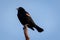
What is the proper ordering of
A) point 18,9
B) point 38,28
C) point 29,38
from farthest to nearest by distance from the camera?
point 18,9 < point 38,28 < point 29,38

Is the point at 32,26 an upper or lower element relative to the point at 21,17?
lower

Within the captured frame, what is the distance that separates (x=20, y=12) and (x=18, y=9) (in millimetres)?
547

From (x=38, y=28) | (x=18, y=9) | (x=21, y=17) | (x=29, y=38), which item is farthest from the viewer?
(x=18, y=9)

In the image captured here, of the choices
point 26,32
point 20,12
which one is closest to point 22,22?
point 20,12

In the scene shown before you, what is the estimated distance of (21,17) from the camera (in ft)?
34.9

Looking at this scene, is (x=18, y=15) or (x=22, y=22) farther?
(x=18, y=15)

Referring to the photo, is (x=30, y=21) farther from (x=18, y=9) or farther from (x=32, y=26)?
(x=18, y=9)

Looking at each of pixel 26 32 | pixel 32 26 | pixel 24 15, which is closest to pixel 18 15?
pixel 24 15

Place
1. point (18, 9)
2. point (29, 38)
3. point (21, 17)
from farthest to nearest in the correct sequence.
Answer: point (18, 9)
point (21, 17)
point (29, 38)

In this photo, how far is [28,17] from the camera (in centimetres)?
1066

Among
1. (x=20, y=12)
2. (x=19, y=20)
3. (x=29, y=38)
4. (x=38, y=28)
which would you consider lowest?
(x=29, y=38)

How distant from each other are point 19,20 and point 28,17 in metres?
0.47

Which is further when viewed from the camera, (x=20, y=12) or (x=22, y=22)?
(x=20, y=12)

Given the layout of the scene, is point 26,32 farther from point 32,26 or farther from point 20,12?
point 20,12
